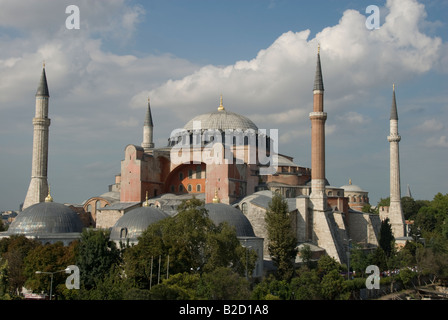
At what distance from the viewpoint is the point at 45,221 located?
2773 cm

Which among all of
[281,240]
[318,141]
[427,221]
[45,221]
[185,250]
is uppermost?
[318,141]

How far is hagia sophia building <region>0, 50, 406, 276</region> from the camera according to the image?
2827cm

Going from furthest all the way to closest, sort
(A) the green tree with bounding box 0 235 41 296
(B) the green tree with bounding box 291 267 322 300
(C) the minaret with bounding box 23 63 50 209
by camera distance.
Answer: (C) the minaret with bounding box 23 63 50 209
(A) the green tree with bounding box 0 235 41 296
(B) the green tree with bounding box 291 267 322 300

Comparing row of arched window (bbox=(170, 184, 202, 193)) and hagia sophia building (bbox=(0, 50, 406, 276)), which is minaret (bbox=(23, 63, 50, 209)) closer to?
hagia sophia building (bbox=(0, 50, 406, 276))

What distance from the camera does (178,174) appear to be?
37.8 meters

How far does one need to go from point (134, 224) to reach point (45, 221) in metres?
5.31

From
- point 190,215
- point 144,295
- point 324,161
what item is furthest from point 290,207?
point 144,295

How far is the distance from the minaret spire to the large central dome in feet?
33.9

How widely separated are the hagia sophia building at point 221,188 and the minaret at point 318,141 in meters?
0.06

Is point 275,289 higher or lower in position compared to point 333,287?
higher

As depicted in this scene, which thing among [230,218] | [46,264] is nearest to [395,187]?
[230,218]

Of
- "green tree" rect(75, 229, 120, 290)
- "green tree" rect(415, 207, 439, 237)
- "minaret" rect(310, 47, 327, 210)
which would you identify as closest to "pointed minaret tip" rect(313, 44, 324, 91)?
"minaret" rect(310, 47, 327, 210)

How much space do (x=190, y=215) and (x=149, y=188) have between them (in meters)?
15.3

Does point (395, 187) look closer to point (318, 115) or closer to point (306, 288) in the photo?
point (318, 115)
